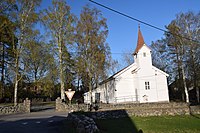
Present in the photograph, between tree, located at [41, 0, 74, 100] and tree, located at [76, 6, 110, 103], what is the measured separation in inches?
61.9

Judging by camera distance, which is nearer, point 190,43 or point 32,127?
point 32,127

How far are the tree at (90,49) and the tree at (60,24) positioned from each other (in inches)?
61.9

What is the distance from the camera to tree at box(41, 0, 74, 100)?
27.1 metres

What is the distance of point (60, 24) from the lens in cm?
2770

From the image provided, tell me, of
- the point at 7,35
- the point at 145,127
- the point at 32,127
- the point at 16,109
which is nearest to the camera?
the point at 32,127

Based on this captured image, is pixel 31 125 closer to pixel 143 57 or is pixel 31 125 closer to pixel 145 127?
pixel 145 127

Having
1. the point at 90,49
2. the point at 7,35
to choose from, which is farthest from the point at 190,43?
the point at 7,35

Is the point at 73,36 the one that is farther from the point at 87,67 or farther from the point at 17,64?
the point at 17,64

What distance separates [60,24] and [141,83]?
16.3 metres

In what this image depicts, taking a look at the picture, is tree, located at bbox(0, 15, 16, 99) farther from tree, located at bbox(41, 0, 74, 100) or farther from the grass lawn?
the grass lawn

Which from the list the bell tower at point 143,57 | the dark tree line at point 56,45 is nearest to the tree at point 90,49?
the dark tree line at point 56,45

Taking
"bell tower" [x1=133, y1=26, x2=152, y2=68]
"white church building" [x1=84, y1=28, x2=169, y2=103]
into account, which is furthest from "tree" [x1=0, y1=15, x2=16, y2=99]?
"bell tower" [x1=133, y1=26, x2=152, y2=68]

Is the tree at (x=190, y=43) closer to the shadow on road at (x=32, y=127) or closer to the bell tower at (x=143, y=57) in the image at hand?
the bell tower at (x=143, y=57)

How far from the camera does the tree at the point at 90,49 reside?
26.6 meters
